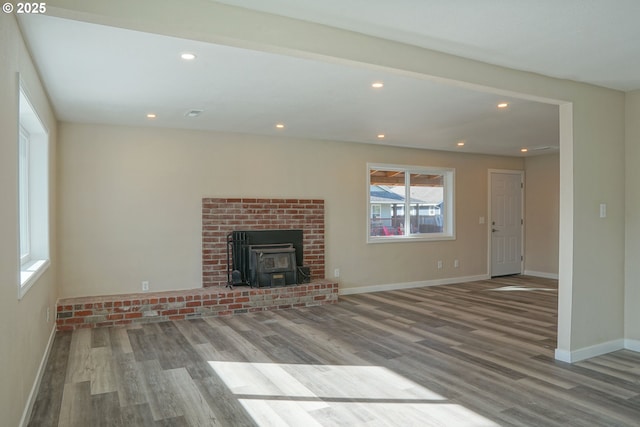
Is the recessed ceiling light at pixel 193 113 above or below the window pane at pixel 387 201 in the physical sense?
above

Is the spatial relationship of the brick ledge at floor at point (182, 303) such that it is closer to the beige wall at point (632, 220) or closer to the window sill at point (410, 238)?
the window sill at point (410, 238)

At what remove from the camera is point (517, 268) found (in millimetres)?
8492

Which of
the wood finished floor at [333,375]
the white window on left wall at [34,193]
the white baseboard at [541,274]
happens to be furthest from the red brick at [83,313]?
the white baseboard at [541,274]

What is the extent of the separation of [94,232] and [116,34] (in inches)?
126

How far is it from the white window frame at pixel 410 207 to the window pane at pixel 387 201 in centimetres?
7

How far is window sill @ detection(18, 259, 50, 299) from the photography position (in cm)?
274

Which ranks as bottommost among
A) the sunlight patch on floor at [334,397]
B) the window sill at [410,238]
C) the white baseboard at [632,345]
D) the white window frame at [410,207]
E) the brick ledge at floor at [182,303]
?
the sunlight patch on floor at [334,397]

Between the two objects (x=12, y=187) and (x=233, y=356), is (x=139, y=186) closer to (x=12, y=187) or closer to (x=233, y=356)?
(x=233, y=356)

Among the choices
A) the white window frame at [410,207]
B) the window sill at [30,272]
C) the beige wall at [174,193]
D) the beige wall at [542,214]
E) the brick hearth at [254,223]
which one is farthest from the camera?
the beige wall at [542,214]

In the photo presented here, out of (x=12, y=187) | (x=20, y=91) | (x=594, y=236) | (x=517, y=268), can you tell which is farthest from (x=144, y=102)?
(x=517, y=268)

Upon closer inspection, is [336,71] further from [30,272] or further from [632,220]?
[632,220]

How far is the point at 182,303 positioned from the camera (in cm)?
512

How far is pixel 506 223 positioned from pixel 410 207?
214 centimetres

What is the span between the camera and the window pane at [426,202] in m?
7.57
